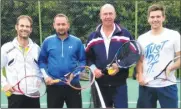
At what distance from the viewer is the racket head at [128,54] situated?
193 cm

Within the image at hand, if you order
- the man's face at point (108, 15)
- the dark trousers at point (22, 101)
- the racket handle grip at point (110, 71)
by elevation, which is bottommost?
the dark trousers at point (22, 101)

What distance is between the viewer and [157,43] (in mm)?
1797

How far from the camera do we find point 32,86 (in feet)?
6.44

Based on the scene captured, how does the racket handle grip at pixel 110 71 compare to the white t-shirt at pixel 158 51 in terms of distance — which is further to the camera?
the racket handle grip at pixel 110 71

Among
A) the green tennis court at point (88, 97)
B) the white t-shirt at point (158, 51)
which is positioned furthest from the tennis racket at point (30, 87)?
the green tennis court at point (88, 97)

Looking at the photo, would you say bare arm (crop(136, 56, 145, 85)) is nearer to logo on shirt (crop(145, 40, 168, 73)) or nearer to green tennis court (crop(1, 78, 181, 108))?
logo on shirt (crop(145, 40, 168, 73))

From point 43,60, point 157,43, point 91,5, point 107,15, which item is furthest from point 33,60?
point 91,5

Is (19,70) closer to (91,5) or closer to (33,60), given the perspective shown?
(33,60)

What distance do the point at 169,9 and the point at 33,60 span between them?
10.6ft

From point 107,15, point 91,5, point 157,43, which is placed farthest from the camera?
point 91,5

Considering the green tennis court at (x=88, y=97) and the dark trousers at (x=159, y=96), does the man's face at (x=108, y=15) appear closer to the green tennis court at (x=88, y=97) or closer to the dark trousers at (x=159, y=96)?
the dark trousers at (x=159, y=96)

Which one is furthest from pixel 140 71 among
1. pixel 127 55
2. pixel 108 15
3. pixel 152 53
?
pixel 108 15

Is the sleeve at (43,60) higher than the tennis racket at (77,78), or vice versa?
the sleeve at (43,60)

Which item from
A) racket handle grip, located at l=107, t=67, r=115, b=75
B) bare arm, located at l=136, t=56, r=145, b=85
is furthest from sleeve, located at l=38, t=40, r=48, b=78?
bare arm, located at l=136, t=56, r=145, b=85
